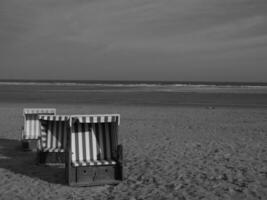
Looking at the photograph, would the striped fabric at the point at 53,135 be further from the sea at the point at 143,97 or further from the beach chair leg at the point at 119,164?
the sea at the point at 143,97

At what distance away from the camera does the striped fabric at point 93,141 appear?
6.39m

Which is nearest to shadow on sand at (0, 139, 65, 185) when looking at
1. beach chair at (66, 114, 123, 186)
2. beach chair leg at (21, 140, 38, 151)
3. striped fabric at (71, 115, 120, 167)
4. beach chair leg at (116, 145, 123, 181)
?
beach chair leg at (21, 140, 38, 151)

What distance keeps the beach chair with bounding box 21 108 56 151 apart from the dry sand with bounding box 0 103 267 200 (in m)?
0.26

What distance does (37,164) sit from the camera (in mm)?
7453

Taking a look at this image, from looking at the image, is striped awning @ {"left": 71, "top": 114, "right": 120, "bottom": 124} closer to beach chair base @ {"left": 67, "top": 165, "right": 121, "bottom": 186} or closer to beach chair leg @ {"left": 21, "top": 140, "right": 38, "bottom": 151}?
beach chair base @ {"left": 67, "top": 165, "right": 121, "bottom": 186}

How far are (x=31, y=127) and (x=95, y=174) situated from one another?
380cm

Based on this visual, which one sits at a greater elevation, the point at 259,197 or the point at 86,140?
the point at 86,140

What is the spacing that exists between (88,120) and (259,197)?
117 inches

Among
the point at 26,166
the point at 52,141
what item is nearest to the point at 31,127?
the point at 52,141

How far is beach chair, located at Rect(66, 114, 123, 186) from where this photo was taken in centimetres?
602

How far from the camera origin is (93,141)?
6.46 m

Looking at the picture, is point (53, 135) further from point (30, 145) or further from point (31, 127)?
point (31, 127)

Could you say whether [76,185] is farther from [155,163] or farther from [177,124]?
[177,124]

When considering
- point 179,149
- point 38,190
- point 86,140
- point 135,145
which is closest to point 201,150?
point 179,149
